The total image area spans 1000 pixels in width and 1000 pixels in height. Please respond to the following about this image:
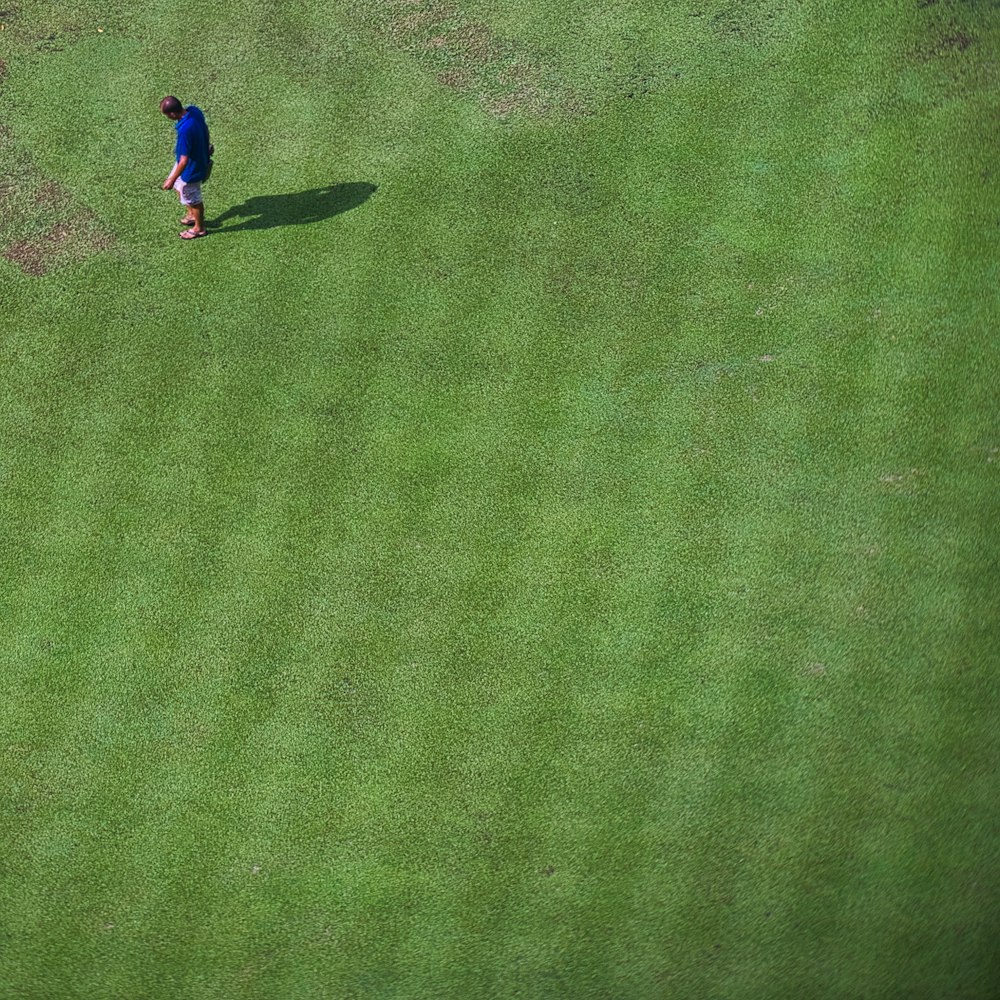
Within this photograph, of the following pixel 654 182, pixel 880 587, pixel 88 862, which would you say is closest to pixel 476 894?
pixel 88 862

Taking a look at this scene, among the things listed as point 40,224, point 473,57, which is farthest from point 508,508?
point 40,224

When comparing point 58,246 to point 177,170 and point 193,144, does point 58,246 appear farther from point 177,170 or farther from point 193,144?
Result: point 193,144

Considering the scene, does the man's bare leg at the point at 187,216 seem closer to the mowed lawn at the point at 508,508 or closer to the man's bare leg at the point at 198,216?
the man's bare leg at the point at 198,216

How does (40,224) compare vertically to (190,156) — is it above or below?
below

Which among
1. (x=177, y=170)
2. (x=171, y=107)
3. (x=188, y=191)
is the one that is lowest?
(x=188, y=191)

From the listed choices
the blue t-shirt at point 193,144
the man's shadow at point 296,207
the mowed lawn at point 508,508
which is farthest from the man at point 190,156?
the mowed lawn at point 508,508
